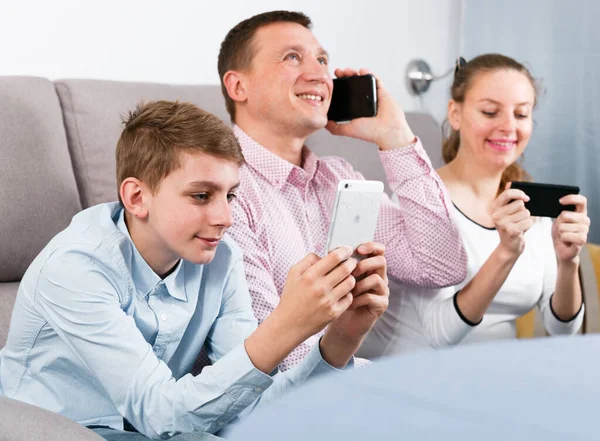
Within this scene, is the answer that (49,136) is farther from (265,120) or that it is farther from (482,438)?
(482,438)

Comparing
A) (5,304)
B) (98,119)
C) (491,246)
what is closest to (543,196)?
(491,246)

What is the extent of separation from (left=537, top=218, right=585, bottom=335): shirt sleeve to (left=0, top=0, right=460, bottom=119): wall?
90cm

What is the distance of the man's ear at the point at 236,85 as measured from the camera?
1.65 meters

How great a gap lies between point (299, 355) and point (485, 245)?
1.98 ft

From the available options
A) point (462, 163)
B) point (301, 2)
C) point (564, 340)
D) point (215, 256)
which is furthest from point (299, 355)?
point (301, 2)

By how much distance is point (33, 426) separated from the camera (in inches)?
34.4

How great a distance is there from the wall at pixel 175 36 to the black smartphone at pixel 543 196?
0.92m

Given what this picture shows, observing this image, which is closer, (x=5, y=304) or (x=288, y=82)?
(x=5, y=304)

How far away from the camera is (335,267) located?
1089mm

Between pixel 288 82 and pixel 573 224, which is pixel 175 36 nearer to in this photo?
pixel 288 82

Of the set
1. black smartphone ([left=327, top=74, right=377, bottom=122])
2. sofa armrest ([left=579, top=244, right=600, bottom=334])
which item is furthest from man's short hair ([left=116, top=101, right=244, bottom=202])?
sofa armrest ([left=579, top=244, right=600, bottom=334])

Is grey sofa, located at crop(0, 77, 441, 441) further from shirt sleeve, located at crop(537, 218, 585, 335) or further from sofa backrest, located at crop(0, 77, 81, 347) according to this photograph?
shirt sleeve, located at crop(537, 218, 585, 335)

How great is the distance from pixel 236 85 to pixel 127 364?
2.49ft

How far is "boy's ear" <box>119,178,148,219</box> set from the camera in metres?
1.17
